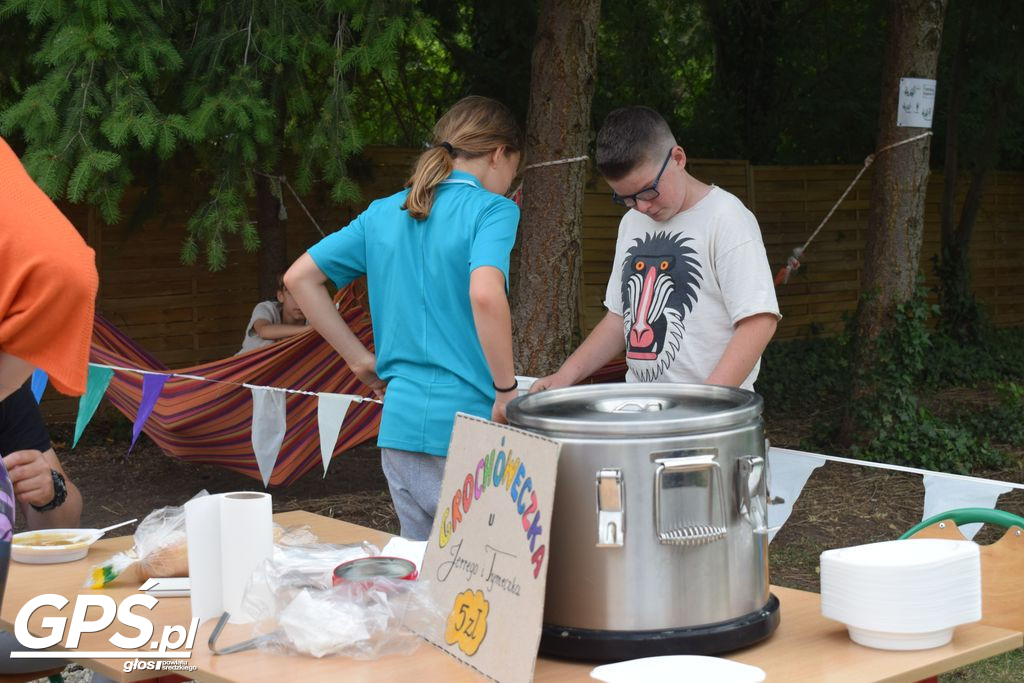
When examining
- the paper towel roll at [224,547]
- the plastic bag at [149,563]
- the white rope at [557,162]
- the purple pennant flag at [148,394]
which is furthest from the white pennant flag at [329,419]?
the paper towel roll at [224,547]

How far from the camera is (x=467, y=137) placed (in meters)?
2.62

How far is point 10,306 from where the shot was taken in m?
1.31

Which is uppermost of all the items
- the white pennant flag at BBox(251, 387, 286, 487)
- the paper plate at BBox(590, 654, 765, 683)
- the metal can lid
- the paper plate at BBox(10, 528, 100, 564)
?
the metal can lid

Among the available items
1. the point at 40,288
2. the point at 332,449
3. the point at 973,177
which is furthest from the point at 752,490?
the point at 973,177

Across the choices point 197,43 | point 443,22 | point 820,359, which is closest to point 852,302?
point 820,359

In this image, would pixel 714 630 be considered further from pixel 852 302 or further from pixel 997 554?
pixel 852 302

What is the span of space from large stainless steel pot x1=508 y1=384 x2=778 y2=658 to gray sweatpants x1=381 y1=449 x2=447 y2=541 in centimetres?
106

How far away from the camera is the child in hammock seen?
20.2 feet

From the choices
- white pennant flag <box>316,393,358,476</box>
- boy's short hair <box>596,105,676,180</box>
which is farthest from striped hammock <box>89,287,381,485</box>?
boy's short hair <box>596,105,676,180</box>

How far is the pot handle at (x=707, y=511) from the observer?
1.43 meters

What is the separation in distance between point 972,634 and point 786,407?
6867 millimetres

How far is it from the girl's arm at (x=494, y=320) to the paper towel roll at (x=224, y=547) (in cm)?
76

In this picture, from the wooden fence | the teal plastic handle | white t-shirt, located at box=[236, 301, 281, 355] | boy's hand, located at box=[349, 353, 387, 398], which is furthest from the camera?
the wooden fence

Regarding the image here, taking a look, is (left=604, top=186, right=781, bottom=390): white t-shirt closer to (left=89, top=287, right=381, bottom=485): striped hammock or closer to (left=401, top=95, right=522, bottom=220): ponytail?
(left=401, top=95, right=522, bottom=220): ponytail
